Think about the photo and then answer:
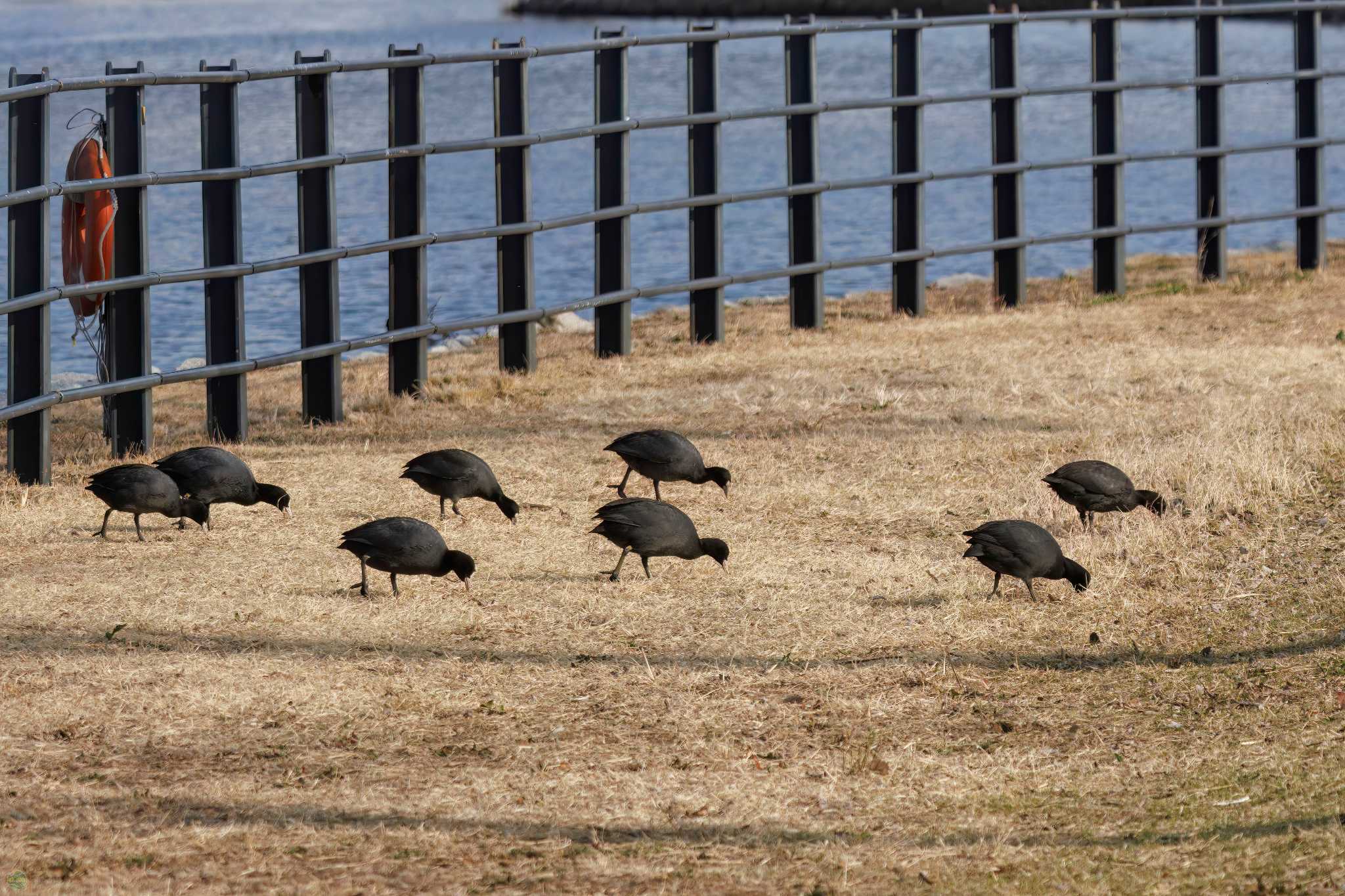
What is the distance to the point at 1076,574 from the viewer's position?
6.36 meters

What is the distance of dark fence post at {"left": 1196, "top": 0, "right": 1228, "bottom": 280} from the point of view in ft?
46.1

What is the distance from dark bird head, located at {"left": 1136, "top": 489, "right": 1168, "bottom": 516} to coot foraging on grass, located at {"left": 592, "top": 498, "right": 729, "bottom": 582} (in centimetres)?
196

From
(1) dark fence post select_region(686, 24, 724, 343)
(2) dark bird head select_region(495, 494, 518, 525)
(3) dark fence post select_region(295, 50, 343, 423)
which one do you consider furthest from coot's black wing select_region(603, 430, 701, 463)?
(1) dark fence post select_region(686, 24, 724, 343)

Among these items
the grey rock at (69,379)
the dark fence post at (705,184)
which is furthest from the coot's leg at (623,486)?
the grey rock at (69,379)

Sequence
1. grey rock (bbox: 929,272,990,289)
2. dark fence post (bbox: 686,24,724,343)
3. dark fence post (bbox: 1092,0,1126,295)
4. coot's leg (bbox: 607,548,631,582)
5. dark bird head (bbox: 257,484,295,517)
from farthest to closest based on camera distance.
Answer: grey rock (bbox: 929,272,990,289) → dark fence post (bbox: 1092,0,1126,295) → dark fence post (bbox: 686,24,724,343) → dark bird head (bbox: 257,484,295,517) → coot's leg (bbox: 607,548,631,582)

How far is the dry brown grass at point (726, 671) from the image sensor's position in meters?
4.21

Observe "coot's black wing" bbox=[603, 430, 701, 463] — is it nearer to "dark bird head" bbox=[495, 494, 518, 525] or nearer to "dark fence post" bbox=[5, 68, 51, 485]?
"dark bird head" bbox=[495, 494, 518, 525]

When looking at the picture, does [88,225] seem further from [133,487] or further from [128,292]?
[133,487]

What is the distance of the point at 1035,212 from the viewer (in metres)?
25.3

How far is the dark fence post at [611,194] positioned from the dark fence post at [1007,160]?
3.23m

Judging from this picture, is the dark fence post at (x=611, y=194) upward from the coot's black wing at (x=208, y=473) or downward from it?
upward

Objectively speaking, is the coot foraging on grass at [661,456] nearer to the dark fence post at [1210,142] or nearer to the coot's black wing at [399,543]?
the coot's black wing at [399,543]

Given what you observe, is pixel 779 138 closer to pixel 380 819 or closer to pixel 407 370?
pixel 407 370

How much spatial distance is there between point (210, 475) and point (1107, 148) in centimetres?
877
